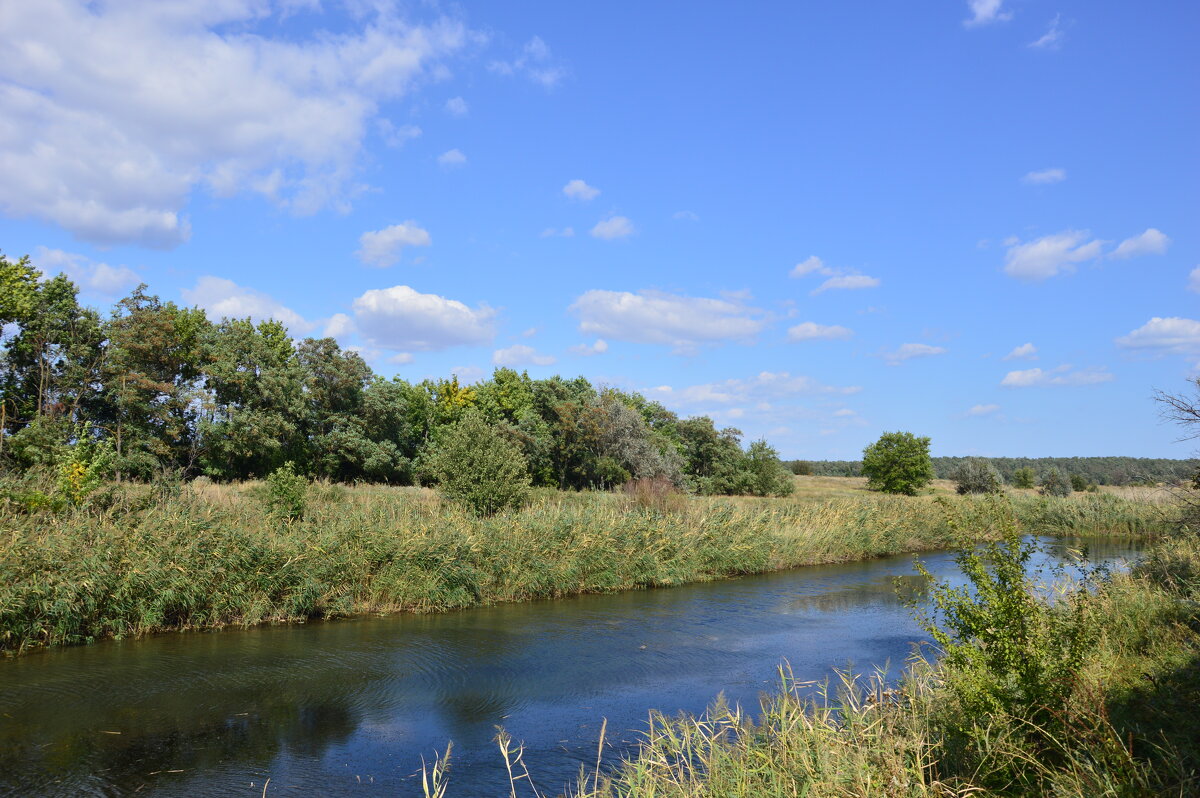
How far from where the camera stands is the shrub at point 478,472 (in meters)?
24.9

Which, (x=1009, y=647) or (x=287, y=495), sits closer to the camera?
(x=1009, y=647)

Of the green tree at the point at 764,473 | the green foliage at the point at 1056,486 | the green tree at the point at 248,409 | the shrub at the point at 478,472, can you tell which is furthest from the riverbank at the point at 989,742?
the green foliage at the point at 1056,486

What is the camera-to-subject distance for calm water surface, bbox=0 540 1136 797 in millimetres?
9062

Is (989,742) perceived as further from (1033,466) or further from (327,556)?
(1033,466)

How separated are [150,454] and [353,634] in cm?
2276

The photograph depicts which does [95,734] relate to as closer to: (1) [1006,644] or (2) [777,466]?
(1) [1006,644]

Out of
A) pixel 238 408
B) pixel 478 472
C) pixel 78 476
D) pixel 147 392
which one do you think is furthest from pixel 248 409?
pixel 78 476

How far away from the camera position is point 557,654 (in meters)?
15.0

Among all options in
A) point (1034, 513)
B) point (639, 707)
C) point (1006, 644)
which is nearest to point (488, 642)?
point (639, 707)

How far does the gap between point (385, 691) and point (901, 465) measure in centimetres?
5237

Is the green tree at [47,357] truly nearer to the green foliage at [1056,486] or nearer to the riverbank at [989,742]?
the riverbank at [989,742]

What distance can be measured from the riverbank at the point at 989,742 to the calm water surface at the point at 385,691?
9.17 feet

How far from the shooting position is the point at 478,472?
81.9 feet

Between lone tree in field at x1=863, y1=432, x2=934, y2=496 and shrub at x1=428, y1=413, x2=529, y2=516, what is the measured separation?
40.5 m
